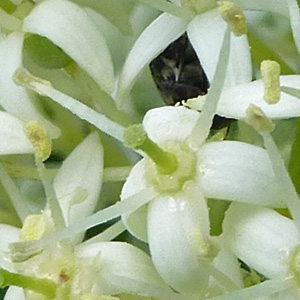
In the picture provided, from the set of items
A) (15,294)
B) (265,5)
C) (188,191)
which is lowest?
(15,294)

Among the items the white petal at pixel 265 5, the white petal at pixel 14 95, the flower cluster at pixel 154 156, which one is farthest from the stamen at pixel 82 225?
the white petal at pixel 265 5

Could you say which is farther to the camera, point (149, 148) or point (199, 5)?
point (199, 5)

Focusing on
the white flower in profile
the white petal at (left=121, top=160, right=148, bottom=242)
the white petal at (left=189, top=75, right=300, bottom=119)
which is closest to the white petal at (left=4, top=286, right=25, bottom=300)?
the white flower in profile

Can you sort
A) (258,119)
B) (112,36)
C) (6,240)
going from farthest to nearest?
(112,36)
(6,240)
(258,119)

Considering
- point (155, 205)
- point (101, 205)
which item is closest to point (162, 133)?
point (155, 205)

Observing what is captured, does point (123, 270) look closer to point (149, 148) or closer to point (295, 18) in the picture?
point (149, 148)

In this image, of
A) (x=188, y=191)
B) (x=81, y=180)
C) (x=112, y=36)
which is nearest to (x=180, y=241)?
(x=188, y=191)

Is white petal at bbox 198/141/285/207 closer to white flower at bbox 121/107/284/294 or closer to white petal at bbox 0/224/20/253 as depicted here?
white flower at bbox 121/107/284/294
